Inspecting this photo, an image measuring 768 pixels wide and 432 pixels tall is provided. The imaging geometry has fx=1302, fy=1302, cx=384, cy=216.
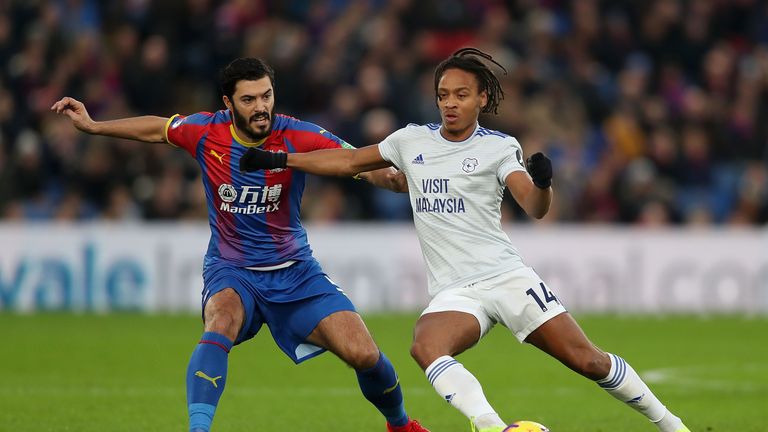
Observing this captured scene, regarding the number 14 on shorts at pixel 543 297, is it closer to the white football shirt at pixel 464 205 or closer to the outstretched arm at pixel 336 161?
the white football shirt at pixel 464 205

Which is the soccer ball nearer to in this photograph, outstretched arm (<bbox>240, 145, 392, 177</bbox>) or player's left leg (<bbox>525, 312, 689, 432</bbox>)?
player's left leg (<bbox>525, 312, 689, 432</bbox>)

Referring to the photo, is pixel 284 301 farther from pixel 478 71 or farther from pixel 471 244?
pixel 478 71

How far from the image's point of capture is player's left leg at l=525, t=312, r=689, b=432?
6.91 m

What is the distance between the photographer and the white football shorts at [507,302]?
22.7 ft

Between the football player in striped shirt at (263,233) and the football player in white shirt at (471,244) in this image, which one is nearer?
the football player in white shirt at (471,244)

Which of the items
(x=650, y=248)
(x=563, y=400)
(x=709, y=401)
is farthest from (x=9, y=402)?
(x=650, y=248)

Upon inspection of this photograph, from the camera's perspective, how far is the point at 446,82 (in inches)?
276

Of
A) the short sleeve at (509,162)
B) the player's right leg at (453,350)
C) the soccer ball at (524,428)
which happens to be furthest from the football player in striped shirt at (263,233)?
the soccer ball at (524,428)

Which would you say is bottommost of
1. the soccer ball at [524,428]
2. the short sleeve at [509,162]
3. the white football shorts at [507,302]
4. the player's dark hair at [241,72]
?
the soccer ball at [524,428]

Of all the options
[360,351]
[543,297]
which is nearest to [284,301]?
[360,351]

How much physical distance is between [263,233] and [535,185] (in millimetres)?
1959

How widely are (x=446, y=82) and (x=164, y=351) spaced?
23.8 feet

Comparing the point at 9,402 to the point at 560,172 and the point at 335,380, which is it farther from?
the point at 560,172

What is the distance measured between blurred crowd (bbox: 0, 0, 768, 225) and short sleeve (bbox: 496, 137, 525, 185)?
1006cm
